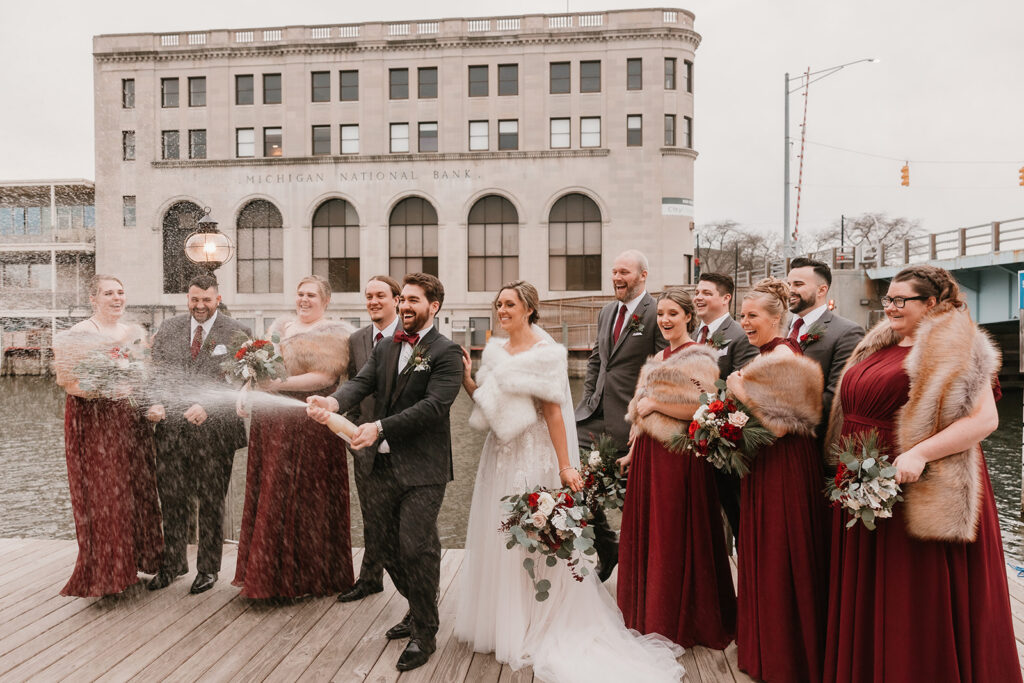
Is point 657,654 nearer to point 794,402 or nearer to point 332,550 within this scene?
point 794,402

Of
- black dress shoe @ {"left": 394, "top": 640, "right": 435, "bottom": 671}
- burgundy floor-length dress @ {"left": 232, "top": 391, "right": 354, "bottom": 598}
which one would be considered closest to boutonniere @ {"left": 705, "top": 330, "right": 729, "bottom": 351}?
black dress shoe @ {"left": 394, "top": 640, "right": 435, "bottom": 671}

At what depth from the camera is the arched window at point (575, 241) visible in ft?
126

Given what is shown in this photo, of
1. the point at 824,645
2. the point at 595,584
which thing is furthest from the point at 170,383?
the point at 824,645

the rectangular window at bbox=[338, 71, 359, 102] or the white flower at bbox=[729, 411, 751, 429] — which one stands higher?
the rectangular window at bbox=[338, 71, 359, 102]

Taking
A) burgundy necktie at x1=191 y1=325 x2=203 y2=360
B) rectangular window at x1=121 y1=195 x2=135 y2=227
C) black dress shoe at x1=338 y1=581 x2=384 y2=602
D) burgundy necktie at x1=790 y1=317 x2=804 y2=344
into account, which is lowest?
black dress shoe at x1=338 y1=581 x2=384 y2=602

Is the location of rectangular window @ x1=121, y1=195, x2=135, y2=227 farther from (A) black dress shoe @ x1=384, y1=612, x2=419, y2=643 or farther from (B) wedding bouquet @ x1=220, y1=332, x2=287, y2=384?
(A) black dress shoe @ x1=384, y1=612, x2=419, y2=643

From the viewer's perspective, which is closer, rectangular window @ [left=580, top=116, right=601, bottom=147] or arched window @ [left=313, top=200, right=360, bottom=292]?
rectangular window @ [left=580, top=116, right=601, bottom=147]

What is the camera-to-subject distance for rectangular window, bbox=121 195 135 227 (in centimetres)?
4046

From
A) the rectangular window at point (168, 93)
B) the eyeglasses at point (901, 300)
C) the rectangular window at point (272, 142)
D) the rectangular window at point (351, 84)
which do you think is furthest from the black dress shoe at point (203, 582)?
the rectangular window at point (168, 93)

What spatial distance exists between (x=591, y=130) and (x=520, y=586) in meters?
36.9

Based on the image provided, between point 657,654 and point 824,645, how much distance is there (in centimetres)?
93

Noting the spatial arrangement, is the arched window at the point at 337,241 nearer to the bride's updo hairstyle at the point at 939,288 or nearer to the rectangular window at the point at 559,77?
the rectangular window at the point at 559,77

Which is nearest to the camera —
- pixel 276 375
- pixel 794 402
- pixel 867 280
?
pixel 794 402

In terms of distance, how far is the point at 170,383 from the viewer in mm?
5617
